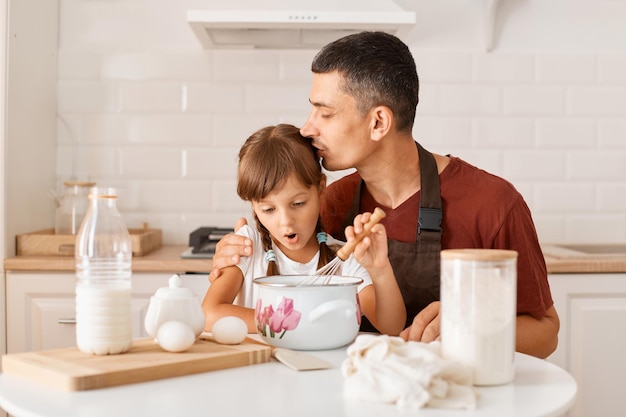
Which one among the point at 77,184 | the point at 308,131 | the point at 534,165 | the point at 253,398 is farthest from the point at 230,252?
the point at 534,165

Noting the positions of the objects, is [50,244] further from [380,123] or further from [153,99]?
[380,123]

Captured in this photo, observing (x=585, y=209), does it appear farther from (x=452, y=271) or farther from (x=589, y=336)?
(x=452, y=271)

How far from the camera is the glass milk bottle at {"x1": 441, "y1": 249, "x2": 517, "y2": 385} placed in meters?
1.15

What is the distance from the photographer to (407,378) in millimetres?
1093

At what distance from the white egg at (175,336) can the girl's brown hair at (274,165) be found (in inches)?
23.8

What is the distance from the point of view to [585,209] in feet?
10.9

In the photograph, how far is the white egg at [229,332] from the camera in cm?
137

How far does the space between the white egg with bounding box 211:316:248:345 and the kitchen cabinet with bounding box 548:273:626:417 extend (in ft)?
5.22

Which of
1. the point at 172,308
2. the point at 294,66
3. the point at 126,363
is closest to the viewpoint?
the point at 126,363

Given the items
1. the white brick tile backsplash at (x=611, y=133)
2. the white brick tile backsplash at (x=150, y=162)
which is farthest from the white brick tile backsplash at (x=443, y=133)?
the white brick tile backsplash at (x=150, y=162)

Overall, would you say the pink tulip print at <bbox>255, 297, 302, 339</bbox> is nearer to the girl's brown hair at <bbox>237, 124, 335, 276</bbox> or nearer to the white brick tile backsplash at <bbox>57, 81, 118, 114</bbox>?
the girl's brown hair at <bbox>237, 124, 335, 276</bbox>

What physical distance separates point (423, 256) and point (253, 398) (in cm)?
99

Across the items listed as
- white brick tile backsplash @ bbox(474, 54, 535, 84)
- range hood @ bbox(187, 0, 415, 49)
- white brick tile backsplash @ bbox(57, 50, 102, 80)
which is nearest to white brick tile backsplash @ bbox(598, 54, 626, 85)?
white brick tile backsplash @ bbox(474, 54, 535, 84)

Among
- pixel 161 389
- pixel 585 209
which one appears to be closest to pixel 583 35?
pixel 585 209
